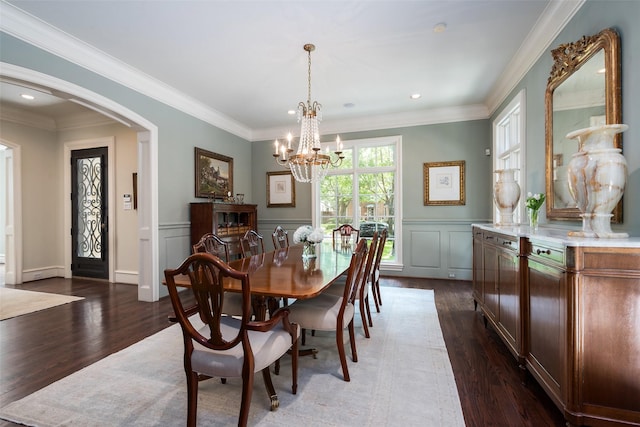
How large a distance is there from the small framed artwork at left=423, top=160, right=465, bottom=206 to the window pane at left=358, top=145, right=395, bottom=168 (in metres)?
0.68

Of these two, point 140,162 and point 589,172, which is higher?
point 140,162

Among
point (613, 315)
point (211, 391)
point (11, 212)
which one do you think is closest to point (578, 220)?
point (613, 315)

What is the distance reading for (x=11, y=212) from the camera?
4762 mm

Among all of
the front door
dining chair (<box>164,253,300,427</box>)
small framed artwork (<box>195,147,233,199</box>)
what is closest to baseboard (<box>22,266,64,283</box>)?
the front door

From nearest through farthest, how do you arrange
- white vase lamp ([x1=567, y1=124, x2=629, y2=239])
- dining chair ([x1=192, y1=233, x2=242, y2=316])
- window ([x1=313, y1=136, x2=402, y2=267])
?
white vase lamp ([x1=567, y1=124, x2=629, y2=239]) → dining chair ([x1=192, y1=233, x2=242, y2=316]) → window ([x1=313, y1=136, x2=402, y2=267])

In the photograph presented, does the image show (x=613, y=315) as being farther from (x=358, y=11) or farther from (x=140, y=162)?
(x=140, y=162)

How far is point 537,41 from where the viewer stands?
2746mm

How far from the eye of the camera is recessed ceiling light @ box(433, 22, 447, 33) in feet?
8.54

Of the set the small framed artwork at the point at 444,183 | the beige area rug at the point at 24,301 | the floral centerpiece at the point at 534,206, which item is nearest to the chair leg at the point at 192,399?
the floral centerpiece at the point at 534,206

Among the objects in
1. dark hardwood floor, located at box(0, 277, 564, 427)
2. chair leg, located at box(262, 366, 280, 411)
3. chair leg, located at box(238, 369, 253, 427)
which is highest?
chair leg, located at box(238, 369, 253, 427)

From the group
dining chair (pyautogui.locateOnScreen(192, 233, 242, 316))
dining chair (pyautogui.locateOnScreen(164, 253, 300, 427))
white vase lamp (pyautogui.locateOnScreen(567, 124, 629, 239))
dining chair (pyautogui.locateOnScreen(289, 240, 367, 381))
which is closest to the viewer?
dining chair (pyautogui.locateOnScreen(164, 253, 300, 427))

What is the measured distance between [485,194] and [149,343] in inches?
198

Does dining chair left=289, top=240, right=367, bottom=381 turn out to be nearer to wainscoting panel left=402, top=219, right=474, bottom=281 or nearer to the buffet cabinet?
the buffet cabinet

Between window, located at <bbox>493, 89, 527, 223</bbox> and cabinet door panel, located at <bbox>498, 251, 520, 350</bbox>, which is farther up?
window, located at <bbox>493, 89, 527, 223</bbox>
